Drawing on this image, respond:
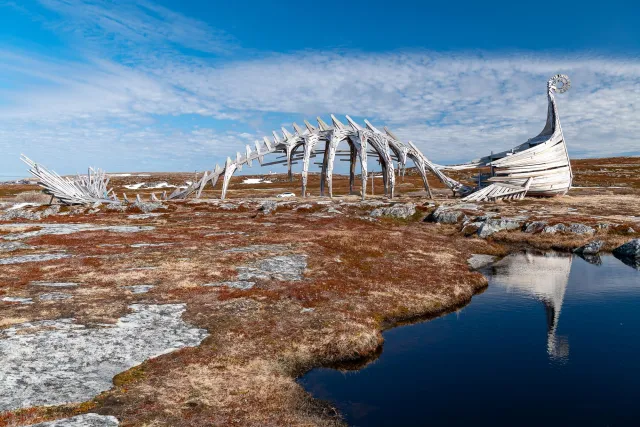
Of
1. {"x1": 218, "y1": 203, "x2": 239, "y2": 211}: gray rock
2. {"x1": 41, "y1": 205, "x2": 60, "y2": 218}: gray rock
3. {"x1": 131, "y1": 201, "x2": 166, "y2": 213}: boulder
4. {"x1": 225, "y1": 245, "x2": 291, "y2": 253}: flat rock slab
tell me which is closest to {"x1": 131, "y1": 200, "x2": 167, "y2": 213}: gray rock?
{"x1": 131, "y1": 201, "x2": 166, "y2": 213}: boulder

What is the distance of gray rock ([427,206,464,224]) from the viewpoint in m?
54.1

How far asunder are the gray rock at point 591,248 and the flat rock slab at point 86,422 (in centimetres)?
4401

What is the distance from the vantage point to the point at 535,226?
48156 mm

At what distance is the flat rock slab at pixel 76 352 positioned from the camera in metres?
13.6

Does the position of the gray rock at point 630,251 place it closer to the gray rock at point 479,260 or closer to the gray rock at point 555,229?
the gray rock at point 555,229

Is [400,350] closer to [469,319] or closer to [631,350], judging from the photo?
[469,319]

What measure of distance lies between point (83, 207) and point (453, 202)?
178 feet

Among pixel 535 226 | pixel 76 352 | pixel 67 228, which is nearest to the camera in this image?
pixel 76 352

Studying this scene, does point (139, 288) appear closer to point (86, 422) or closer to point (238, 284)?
point (238, 284)

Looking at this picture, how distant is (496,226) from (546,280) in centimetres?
1720

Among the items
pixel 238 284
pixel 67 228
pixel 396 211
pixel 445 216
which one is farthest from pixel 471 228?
pixel 67 228

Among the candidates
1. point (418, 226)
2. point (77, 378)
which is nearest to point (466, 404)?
point (77, 378)

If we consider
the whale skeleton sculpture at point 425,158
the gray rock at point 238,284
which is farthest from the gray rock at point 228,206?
the gray rock at point 238,284

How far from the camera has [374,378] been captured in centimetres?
1789
